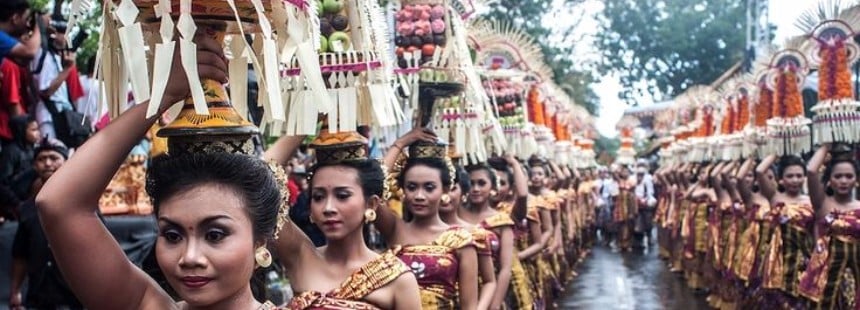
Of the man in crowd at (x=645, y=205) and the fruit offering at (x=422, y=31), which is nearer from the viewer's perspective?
the fruit offering at (x=422, y=31)

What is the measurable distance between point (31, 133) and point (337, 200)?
3.85 meters

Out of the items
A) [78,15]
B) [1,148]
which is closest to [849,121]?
[1,148]

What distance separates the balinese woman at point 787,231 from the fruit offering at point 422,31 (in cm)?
462

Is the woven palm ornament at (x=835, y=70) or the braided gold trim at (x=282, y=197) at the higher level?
the woven palm ornament at (x=835, y=70)

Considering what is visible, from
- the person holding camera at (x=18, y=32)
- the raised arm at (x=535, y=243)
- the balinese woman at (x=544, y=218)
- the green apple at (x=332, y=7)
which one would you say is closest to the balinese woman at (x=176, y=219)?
the green apple at (x=332, y=7)

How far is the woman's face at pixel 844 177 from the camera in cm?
778

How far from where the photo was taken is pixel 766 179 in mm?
9906

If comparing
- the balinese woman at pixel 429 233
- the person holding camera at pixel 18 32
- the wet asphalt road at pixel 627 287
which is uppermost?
the person holding camera at pixel 18 32

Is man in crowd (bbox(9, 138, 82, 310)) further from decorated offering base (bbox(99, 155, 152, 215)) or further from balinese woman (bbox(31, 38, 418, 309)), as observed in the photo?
balinese woman (bbox(31, 38, 418, 309))

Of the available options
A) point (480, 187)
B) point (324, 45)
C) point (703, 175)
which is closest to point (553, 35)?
point (703, 175)

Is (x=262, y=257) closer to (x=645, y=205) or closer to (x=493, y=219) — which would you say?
(x=493, y=219)

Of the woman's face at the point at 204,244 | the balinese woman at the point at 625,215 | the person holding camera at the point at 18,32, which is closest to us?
the woman's face at the point at 204,244

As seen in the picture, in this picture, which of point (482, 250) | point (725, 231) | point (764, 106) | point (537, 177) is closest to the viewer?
point (482, 250)

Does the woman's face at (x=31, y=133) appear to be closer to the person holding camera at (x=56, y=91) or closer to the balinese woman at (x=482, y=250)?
the person holding camera at (x=56, y=91)
